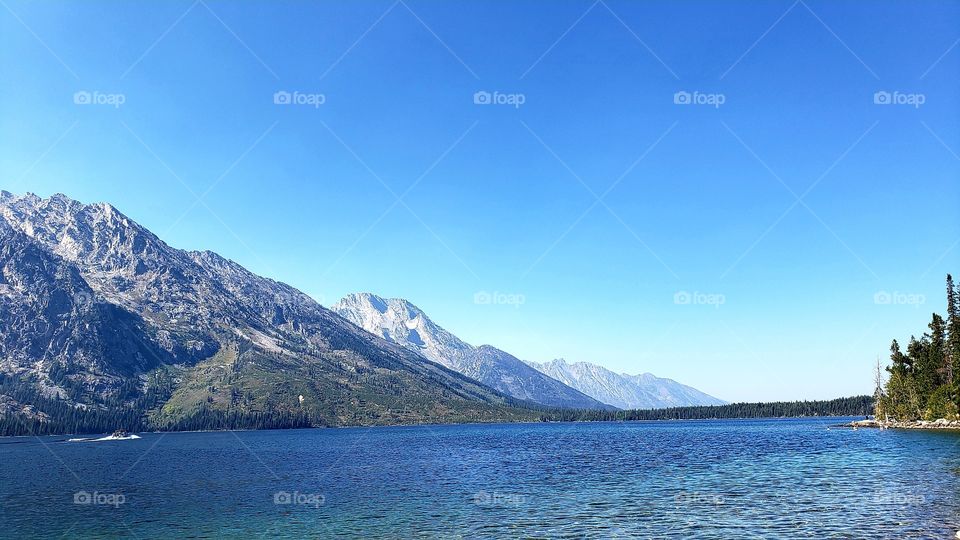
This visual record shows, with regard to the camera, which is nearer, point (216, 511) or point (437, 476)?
point (216, 511)

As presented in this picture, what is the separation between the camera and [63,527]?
59.3 meters

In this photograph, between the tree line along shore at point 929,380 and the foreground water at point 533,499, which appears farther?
the tree line along shore at point 929,380

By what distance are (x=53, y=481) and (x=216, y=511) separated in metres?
62.2

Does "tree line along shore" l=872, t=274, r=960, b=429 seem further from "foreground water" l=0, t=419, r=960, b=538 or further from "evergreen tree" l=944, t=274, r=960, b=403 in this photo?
"foreground water" l=0, t=419, r=960, b=538

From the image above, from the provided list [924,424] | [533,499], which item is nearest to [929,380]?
[924,424]

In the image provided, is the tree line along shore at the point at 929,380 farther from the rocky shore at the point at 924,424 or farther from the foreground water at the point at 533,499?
the foreground water at the point at 533,499

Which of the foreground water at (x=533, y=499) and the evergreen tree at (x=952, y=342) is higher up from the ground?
the evergreen tree at (x=952, y=342)

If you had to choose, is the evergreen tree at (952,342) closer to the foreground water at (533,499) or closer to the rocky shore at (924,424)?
the rocky shore at (924,424)

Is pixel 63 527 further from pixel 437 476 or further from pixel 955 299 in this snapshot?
pixel 955 299

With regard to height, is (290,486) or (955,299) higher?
(955,299)

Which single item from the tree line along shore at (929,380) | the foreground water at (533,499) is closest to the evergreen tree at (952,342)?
the tree line along shore at (929,380)

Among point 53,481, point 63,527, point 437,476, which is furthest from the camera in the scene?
point 53,481

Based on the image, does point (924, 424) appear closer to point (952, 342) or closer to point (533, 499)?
point (952, 342)

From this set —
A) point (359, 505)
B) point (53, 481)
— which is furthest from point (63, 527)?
point (53, 481)
